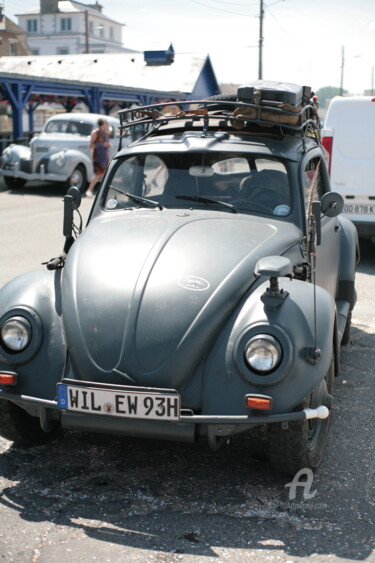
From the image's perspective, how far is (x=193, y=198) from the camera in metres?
4.98

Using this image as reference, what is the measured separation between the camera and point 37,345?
12.5ft

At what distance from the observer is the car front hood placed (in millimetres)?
3633

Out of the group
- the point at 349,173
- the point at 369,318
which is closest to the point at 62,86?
the point at 349,173

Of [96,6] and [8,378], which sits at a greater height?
[96,6]

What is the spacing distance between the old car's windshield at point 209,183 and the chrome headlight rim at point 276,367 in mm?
1465

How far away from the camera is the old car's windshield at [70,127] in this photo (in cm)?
1930

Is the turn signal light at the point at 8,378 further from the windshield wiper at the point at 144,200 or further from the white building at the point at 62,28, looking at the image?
the white building at the point at 62,28

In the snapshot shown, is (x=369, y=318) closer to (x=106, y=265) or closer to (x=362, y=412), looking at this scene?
(x=362, y=412)

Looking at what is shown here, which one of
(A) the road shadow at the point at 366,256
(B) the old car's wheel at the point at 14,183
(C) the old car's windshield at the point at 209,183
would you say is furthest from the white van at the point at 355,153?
(B) the old car's wheel at the point at 14,183

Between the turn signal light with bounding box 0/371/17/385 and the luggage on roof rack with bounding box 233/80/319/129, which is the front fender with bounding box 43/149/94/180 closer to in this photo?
the luggage on roof rack with bounding box 233/80/319/129

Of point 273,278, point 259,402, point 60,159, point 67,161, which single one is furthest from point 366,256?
point 60,159

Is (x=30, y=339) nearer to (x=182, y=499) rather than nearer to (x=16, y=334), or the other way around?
(x=16, y=334)

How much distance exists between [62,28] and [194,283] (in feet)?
370

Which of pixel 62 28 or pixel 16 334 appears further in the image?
pixel 62 28
